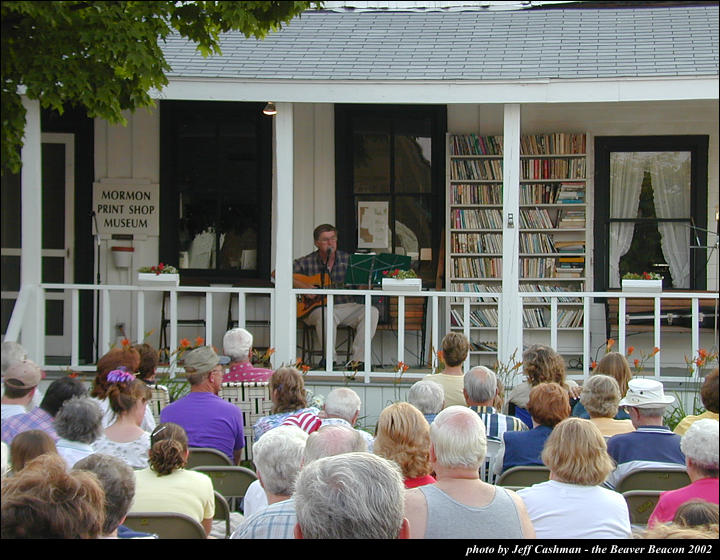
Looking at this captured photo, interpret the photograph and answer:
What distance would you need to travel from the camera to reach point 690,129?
907 centimetres

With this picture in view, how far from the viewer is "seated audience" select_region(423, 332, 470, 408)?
576 centimetres

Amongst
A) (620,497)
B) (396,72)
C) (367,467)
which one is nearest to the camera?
(367,467)

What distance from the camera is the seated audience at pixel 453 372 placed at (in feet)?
18.9

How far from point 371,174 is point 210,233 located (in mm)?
1775

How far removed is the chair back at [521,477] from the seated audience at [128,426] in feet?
5.31

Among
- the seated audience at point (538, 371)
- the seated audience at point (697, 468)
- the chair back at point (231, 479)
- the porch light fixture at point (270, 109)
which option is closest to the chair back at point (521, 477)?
the seated audience at point (697, 468)

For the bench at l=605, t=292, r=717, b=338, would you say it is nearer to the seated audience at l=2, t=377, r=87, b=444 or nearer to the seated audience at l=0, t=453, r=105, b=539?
the seated audience at l=2, t=377, r=87, b=444

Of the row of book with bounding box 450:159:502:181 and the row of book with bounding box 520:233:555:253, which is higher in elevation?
the row of book with bounding box 450:159:502:181

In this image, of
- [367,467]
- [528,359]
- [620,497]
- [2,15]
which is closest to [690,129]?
[528,359]

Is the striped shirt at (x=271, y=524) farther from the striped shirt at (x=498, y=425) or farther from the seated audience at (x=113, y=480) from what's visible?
the striped shirt at (x=498, y=425)

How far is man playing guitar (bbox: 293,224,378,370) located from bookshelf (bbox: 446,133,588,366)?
3.98 ft

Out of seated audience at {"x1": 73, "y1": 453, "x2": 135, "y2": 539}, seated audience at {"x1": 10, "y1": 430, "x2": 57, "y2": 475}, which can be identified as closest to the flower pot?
seated audience at {"x1": 73, "y1": 453, "x2": 135, "y2": 539}

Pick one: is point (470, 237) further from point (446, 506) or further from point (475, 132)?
point (446, 506)

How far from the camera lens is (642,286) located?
293 inches
